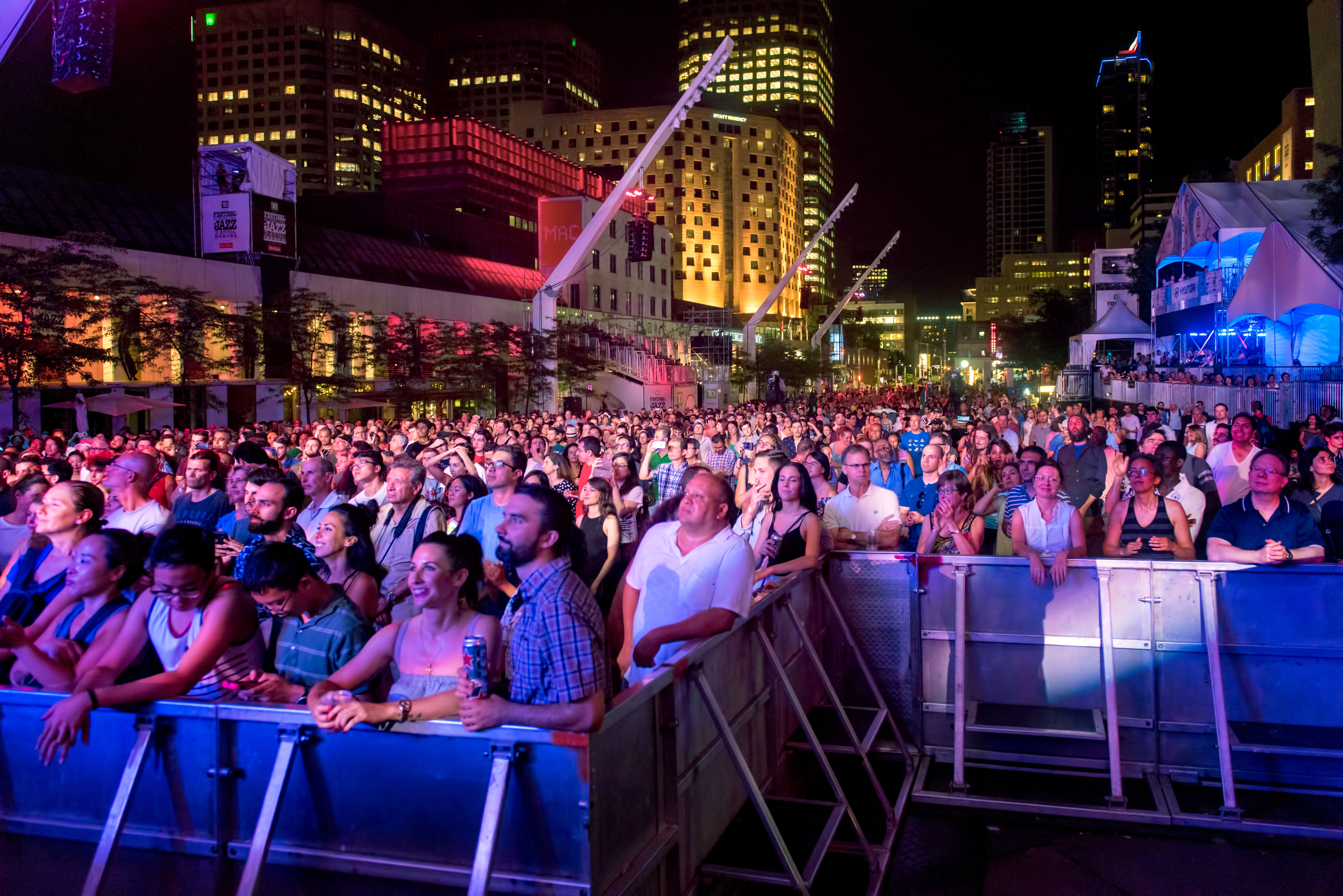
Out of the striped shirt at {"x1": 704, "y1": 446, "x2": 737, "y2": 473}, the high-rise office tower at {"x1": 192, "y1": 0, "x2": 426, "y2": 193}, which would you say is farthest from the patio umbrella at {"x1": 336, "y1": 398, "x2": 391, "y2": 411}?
the high-rise office tower at {"x1": 192, "y1": 0, "x2": 426, "y2": 193}

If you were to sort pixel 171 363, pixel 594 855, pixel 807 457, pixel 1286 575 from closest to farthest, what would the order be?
pixel 594 855
pixel 1286 575
pixel 807 457
pixel 171 363

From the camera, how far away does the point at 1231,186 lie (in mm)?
43438

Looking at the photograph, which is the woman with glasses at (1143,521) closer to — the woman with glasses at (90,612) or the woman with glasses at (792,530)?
the woman with glasses at (792,530)

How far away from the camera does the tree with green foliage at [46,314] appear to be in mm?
22469

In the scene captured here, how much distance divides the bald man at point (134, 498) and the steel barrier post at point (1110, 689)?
5.41m

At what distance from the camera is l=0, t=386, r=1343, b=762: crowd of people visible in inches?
129

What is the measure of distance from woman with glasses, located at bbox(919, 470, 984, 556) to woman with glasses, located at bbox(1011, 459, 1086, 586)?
59 cm

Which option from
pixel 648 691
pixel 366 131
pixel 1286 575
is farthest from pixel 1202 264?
pixel 366 131

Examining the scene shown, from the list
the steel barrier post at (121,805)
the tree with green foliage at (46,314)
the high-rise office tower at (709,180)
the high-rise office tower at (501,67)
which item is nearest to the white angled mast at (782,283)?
the tree with green foliage at (46,314)

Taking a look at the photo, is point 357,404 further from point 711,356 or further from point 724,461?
point 711,356

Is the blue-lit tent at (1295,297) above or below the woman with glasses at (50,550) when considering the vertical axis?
above

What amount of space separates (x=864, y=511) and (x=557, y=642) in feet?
13.5

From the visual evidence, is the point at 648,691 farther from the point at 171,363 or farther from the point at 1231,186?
the point at 1231,186

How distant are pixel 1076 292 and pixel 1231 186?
92859mm
